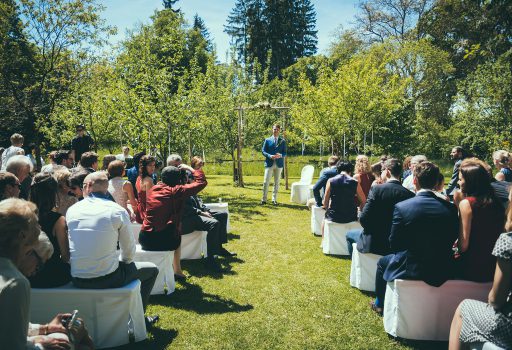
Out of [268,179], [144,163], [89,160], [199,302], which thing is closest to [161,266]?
[199,302]

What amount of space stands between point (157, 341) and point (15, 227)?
7.54ft

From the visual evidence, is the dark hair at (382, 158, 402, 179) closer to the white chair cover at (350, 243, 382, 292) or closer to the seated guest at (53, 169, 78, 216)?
the white chair cover at (350, 243, 382, 292)

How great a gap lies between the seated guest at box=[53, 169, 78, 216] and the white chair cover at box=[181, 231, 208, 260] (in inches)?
83.4

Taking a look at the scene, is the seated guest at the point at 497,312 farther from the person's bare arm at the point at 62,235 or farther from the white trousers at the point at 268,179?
the white trousers at the point at 268,179

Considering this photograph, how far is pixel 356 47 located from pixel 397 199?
3096 centimetres

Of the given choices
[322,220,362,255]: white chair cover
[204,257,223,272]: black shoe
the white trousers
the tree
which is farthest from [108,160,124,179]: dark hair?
the tree

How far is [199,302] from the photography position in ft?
16.0

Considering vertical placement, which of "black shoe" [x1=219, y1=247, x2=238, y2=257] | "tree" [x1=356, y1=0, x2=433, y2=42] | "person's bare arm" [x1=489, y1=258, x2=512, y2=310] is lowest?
"black shoe" [x1=219, y1=247, x2=238, y2=257]

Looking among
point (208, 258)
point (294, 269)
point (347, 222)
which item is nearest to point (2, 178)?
point (208, 258)

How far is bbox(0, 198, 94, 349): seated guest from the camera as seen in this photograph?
2.00 metres

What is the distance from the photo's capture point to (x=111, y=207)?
361 centimetres

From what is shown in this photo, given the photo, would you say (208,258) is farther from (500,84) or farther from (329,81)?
(500,84)

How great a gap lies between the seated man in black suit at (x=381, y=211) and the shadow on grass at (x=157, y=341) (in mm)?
2662

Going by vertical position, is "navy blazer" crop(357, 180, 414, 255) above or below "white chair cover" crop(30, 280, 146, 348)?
above
